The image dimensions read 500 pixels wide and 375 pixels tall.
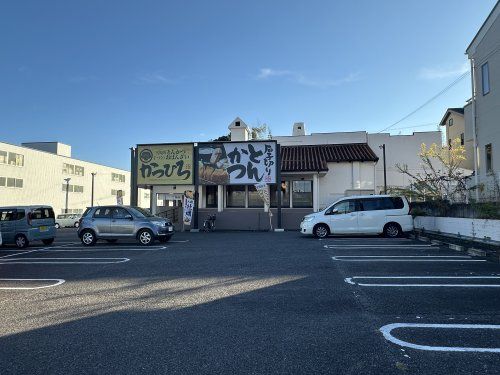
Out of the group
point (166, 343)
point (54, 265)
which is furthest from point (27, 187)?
point (166, 343)

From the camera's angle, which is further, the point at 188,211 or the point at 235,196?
the point at 235,196

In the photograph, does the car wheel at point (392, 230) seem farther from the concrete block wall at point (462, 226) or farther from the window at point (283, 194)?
the window at point (283, 194)

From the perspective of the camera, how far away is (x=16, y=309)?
232 inches

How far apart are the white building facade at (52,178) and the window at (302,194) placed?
15.9 m

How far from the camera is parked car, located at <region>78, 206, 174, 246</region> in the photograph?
1515cm

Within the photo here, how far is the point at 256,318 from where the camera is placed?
16.8 feet

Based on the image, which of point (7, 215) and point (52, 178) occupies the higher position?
point (52, 178)

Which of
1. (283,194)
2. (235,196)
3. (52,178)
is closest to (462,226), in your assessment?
(283,194)

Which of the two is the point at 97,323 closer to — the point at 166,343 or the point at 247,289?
the point at 166,343

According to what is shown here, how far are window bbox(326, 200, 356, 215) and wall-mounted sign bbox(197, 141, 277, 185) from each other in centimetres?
662

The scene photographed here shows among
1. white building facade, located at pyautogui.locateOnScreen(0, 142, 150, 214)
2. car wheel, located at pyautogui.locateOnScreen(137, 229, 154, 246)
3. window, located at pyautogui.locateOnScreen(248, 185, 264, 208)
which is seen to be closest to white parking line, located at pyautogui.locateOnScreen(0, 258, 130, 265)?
car wheel, located at pyautogui.locateOnScreen(137, 229, 154, 246)

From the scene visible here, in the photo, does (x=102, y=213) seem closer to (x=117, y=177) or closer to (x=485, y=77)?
(x=485, y=77)

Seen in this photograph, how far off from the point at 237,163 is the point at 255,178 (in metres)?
1.47

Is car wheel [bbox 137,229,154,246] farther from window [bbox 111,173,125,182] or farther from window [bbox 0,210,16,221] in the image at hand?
window [bbox 111,173,125,182]
